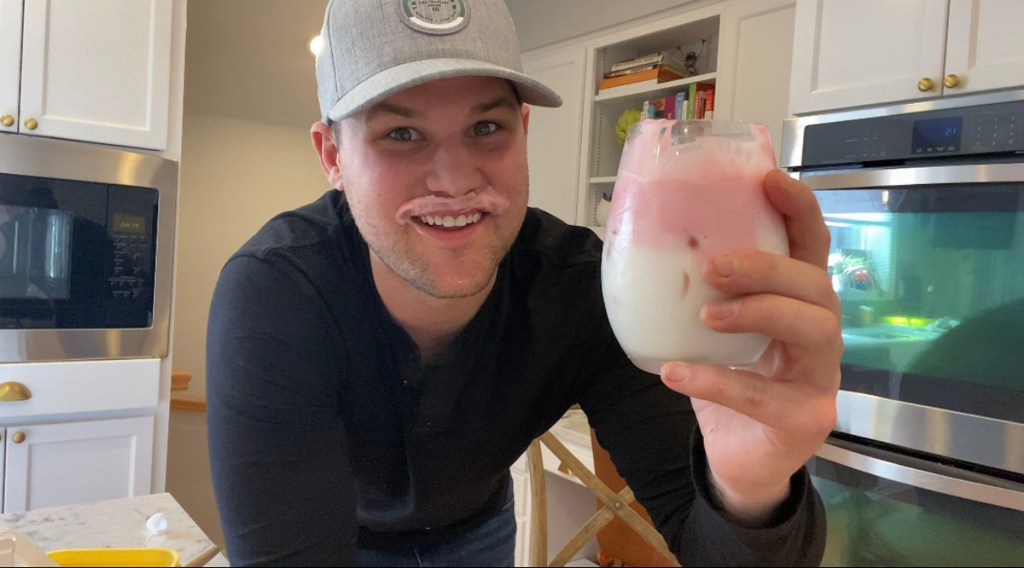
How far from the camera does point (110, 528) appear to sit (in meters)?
0.79

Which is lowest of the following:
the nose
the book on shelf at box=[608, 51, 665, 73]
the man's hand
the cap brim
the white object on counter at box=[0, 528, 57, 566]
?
the white object on counter at box=[0, 528, 57, 566]

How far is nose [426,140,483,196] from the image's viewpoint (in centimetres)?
76

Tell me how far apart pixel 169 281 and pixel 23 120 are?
21.4 inches

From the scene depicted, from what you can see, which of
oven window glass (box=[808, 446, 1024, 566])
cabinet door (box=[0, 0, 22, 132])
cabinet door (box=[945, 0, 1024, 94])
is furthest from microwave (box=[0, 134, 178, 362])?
cabinet door (box=[945, 0, 1024, 94])

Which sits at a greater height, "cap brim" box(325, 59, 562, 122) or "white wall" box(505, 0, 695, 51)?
"white wall" box(505, 0, 695, 51)

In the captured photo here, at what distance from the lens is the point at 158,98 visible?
6.26 feet

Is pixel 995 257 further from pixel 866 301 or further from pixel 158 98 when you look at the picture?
pixel 158 98

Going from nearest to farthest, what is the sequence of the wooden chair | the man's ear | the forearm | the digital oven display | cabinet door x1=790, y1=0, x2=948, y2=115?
the forearm
the man's ear
the digital oven display
cabinet door x1=790, y1=0, x2=948, y2=115
the wooden chair

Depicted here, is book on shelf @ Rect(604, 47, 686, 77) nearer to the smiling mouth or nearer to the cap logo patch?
the cap logo patch

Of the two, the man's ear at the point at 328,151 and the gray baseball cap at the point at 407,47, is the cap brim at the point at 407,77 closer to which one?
the gray baseball cap at the point at 407,47

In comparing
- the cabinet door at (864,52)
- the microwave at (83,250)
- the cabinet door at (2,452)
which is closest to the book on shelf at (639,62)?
the cabinet door at (864,52)

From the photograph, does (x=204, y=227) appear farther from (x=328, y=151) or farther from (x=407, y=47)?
(x=407, y=47)

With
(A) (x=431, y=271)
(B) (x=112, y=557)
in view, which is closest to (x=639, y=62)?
(A) (x=431, y=271)

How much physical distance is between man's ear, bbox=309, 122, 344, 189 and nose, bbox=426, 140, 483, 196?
0.19m
